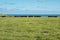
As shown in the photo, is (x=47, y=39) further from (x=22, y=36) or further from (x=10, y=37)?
(x=10, y=37)

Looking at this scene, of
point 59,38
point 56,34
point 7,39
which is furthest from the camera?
point 56,34

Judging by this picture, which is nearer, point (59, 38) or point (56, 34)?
point (59, 38)

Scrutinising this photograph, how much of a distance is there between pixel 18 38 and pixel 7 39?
26.7 inches

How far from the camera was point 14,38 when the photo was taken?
A: 980cm

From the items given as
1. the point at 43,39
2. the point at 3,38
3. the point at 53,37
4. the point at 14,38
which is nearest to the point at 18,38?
the point at 14,38

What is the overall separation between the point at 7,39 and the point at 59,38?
3304mm

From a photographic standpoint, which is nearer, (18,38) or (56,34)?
(18,38)

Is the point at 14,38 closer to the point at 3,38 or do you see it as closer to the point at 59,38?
the point at 3,38

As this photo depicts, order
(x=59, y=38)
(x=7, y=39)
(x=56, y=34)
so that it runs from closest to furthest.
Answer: (x=7, y=39) < (x=59, y=38) < (x=56, y=34)

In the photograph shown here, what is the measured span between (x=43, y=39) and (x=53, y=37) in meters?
0.87

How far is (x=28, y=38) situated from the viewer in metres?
9.85

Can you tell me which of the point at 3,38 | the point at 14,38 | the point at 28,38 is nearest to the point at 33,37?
the point at 28,38

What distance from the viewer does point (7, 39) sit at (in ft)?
31.6

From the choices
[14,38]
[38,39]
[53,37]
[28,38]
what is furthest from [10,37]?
[53,37]
